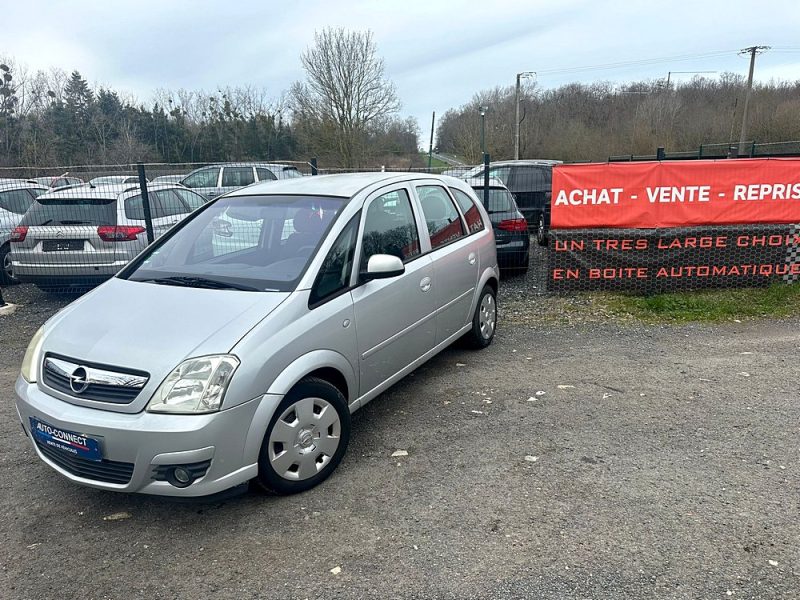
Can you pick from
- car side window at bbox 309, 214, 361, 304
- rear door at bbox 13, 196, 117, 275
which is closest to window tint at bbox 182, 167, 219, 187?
rear door at bbox 13, 196, 117, 275

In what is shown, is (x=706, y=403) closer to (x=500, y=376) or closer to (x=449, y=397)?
(x=500, y=376)

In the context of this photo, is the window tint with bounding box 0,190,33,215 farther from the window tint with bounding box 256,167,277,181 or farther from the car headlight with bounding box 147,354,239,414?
the car headlight with bounding box 147,354,239,414

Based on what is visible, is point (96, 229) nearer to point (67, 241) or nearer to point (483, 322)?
point (67, 241)

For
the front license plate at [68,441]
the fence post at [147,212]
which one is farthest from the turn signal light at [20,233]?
the front license plate at [68,441]

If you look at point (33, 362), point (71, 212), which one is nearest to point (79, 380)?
point (33, 362)

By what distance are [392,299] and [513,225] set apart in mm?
5072

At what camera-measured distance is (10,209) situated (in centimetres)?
925

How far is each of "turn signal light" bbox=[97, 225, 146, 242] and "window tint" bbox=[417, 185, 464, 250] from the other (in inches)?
185

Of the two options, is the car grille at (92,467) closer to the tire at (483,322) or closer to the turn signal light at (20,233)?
the tire at (483,322)

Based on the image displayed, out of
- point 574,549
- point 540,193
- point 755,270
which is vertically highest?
point 540,193

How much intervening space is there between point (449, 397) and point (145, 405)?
2.48 meters

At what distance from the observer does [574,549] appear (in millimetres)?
2740

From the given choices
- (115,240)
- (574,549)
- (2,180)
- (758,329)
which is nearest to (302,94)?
(2,180)

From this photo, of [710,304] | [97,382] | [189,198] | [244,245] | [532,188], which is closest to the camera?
[97,382]
